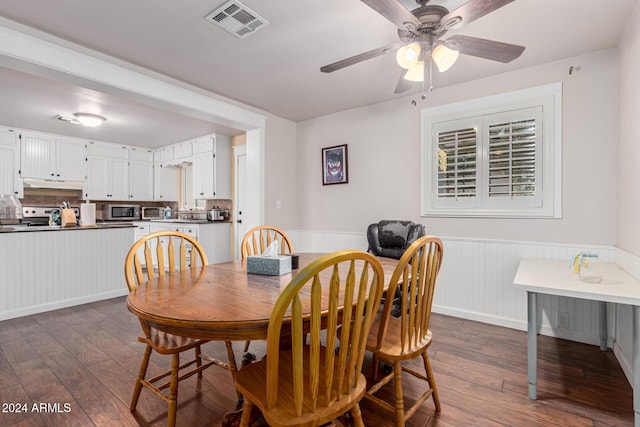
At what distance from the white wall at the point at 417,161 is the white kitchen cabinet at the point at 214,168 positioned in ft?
4.44

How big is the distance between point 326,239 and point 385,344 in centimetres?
272

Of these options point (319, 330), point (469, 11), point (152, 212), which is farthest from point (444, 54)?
point (152, 212)

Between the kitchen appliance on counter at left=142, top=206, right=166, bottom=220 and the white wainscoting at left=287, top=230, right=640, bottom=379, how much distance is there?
5602 mm

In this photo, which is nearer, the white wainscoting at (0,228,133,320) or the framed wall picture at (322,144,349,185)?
the white wainscoting at (0,228,133,320)

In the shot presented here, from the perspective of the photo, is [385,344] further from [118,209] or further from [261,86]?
[118,209]

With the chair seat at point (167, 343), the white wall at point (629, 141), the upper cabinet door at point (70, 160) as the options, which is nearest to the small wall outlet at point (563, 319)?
the white wall at point (629, 141)

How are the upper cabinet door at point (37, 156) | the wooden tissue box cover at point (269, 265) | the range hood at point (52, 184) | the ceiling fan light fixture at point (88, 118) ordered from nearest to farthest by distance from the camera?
the wooden tissue box cover at point (269, 265), the ceiling fan light fixture at point (88, 118), the upper cabinet door at point (37, 156), the range hood at point (52, 184)

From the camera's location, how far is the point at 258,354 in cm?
239

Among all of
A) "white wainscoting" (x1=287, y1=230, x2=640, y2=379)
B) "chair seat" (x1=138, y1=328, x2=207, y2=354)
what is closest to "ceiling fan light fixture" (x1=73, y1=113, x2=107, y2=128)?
"chair seat" (x1=138, y1=328, x2=207, y2=354)

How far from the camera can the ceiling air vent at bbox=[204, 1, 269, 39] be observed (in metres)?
1.99

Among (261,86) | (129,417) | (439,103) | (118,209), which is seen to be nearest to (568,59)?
(439,103)

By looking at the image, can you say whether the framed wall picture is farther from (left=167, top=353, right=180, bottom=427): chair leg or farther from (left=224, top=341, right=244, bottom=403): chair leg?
(left=167, top=353, right=180, bottom=427): chair leg

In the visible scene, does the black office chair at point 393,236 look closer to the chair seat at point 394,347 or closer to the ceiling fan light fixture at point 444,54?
the chair seat at point 394,347

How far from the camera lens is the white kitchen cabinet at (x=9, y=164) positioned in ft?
15.1
